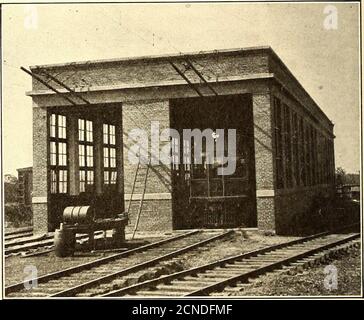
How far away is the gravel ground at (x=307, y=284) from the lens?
8.52m

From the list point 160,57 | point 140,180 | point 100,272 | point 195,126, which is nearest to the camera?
point 100,272

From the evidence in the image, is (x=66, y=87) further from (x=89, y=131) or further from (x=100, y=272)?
(x=100, y=272)

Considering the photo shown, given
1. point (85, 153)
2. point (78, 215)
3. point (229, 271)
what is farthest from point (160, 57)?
point (229, 271)

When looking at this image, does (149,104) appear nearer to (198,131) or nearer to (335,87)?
(198,131)

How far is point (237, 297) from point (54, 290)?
3.21 meters

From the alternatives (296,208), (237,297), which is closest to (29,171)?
(237,297)

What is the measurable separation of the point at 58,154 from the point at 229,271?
6277 mm

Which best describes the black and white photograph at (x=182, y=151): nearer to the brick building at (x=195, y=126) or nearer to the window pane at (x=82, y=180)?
the brick building at (x=195, y=126)

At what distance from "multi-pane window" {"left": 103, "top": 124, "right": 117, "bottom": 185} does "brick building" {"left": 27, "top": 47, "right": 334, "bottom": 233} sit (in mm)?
1604

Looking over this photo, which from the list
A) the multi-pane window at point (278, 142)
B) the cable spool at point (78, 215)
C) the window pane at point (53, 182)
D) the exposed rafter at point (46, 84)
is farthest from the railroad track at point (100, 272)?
the exposed rafter at point (46, 84)

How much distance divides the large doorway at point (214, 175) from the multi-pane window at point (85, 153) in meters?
2.88

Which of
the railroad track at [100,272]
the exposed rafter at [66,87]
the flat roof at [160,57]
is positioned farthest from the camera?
the exposed rafter at [66,87]

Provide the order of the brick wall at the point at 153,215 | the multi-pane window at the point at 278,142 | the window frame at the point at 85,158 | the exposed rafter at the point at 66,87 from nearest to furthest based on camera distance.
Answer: the exposed rafter at the point at 66,87
the multi-pane window at the point at 278,142
the brick wall at the point at 153,215
the window frame at the point at 85,158

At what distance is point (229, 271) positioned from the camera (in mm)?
9219
